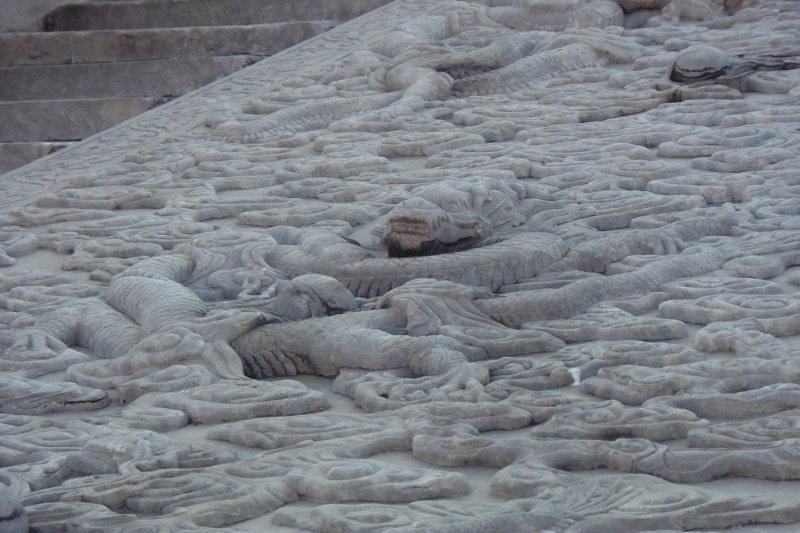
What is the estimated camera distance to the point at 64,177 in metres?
5.88

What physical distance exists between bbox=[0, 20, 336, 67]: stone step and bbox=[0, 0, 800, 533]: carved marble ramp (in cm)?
264

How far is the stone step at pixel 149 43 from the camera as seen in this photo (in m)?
9.50

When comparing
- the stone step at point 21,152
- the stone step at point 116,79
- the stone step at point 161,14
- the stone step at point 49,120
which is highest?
the stone step at point 161,14

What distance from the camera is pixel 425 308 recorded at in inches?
137

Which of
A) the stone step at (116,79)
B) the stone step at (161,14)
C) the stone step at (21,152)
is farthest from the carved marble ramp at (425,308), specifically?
the stone step at (161,14)

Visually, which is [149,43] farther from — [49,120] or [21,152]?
[21,152]

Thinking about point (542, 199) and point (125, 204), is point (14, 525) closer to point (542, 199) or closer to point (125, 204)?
point (542, 199)

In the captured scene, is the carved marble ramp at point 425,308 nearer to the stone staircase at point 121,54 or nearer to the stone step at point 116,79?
the stone staircase at point 121,54

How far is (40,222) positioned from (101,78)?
4.36m

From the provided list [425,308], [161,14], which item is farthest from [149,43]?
[425,308]

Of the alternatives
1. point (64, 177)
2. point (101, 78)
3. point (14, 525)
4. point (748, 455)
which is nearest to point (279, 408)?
point (14, 525)

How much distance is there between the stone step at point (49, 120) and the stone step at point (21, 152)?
26 centimetres

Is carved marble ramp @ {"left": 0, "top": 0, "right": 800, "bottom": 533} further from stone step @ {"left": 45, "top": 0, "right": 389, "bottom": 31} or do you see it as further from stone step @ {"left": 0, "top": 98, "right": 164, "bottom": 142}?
stone step @ {"left": 45, "top": 0, "right": 389, "bottom": 31}

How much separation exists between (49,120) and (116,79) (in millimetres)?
700
